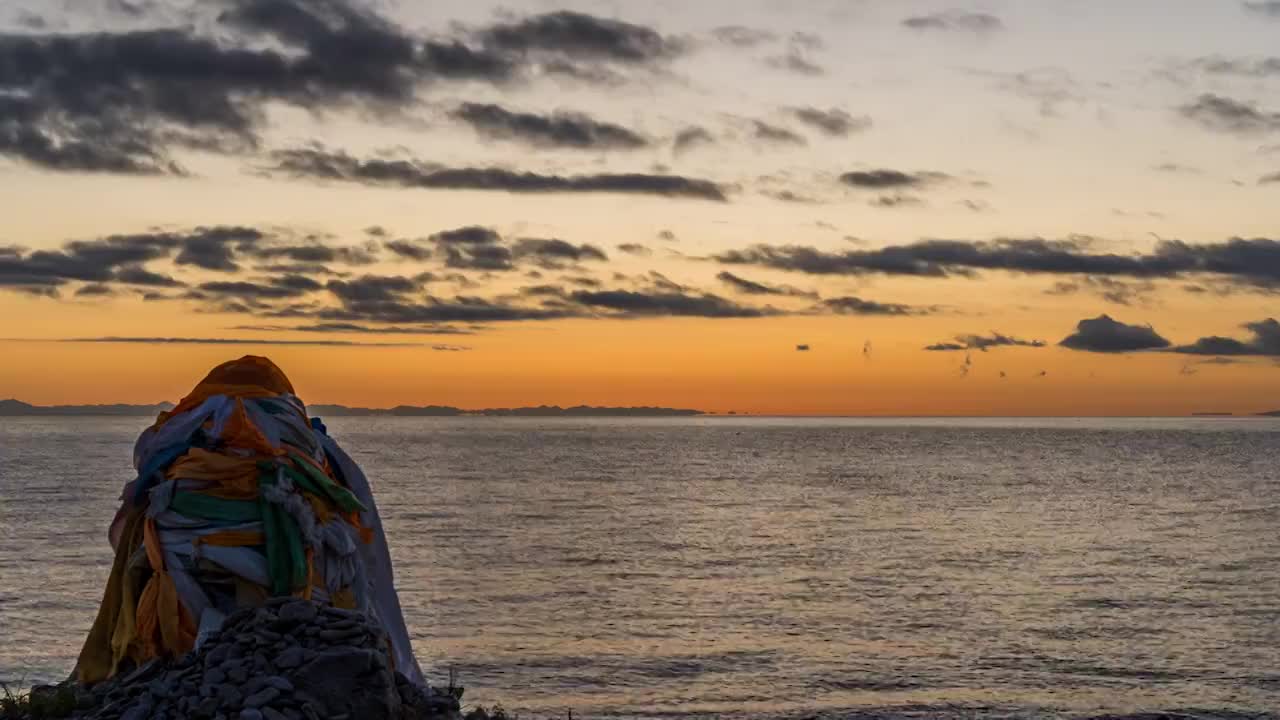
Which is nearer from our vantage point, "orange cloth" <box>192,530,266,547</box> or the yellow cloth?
"orange cloth" <box>192,530,266,547</box>

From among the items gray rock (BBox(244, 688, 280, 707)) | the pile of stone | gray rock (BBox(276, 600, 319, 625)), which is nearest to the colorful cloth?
the pile of stone

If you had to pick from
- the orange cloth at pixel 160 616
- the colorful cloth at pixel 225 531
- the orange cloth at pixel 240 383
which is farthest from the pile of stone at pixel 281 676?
the orange cloth at pixel 240 383

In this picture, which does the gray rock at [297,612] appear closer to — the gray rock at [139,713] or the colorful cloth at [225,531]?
the colorful cloth at [225,531]

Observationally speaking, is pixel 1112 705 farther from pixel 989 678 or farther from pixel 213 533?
pixel 213 533

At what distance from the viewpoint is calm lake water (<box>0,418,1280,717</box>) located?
25.2 metres

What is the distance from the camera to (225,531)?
12.7m

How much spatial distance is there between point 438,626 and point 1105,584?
895 inches

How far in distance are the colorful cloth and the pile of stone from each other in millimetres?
719

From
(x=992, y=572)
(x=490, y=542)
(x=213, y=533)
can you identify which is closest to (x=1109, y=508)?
(x=992, y=572)

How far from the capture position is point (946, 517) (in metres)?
67.7

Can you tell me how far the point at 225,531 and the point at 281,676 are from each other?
2240mm

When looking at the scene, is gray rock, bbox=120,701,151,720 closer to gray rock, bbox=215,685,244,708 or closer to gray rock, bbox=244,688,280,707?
gray rock, bbox=215,685,244,708

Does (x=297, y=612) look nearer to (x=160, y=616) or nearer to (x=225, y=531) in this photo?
(x=225, y=531)

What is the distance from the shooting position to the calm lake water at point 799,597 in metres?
25.2
